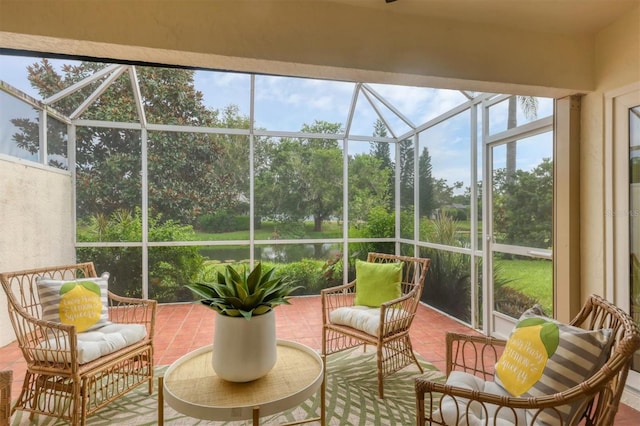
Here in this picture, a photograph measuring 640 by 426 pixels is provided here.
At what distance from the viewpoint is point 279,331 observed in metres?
3.62

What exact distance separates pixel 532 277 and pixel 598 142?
1250mm

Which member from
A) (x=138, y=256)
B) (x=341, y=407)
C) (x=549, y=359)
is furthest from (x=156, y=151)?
(x=549, y=359)

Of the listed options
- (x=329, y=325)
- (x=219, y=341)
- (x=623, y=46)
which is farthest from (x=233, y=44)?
(x=623, y=46)

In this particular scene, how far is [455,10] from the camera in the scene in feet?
6.82

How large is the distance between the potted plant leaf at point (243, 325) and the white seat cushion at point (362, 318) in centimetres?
99

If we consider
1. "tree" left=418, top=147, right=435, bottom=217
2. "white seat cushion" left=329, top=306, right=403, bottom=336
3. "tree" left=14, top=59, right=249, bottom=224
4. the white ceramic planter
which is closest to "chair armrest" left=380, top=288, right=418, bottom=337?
"white seat cushion" left=329, top=306, right=403, bottom=336

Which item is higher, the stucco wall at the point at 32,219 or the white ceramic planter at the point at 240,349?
the stucco wall at the point at 32,219

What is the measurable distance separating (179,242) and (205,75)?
2221 mm

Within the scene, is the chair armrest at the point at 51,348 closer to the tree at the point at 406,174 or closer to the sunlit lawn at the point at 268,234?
the sunlit lawn at the point at 268,234

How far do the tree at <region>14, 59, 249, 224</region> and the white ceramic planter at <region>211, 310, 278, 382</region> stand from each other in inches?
130

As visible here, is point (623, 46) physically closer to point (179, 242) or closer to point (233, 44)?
point (233, 44)

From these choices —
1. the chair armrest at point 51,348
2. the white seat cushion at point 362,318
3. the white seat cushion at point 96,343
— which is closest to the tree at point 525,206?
the white seat cushion at point 362,318

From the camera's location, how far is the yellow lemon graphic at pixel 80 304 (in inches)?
87.4

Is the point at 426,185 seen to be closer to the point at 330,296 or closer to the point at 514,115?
the point at 514,115
